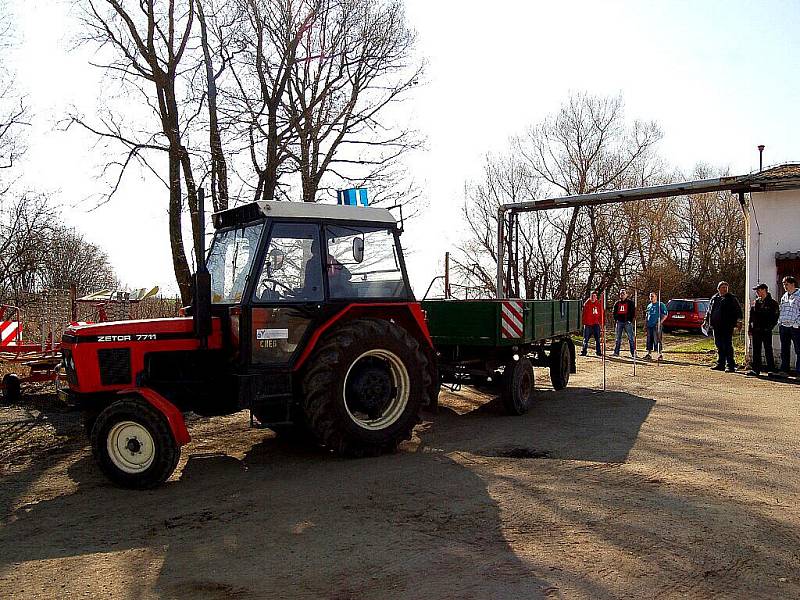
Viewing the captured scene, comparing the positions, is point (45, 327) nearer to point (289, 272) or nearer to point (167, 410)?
point (289, 272)

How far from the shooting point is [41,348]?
11.8 meters

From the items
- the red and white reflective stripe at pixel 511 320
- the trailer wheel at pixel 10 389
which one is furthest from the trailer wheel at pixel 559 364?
the trailer wheel at pixel 10 389

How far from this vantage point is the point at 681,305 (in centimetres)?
2822

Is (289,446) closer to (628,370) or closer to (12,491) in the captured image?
(12,491)

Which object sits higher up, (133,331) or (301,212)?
(301,212)

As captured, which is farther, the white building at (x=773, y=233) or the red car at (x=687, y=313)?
the red car at (x=687, y=313)

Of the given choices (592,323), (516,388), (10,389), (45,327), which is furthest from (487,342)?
(592,323)

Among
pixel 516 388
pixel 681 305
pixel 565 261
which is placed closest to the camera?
pixel 516 388

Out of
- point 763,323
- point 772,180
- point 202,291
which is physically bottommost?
point 763,323

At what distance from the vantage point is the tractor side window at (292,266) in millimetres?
6566

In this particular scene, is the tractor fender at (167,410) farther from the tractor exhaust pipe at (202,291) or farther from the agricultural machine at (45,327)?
the agricultural machine at (45,327)

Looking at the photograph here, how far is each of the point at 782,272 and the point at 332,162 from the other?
434 inches

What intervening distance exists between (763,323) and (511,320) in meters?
7.24

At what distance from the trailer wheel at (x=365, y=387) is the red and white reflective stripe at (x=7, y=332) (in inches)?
285
